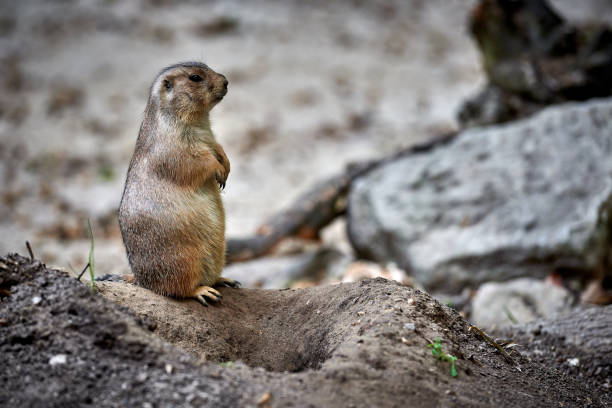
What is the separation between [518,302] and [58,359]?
4.12m

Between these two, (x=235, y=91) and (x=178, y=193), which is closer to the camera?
(x=178, y=193)

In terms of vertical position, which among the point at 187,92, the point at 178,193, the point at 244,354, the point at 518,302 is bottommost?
the point at 244,354

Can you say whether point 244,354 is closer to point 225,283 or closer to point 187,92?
point 225,283

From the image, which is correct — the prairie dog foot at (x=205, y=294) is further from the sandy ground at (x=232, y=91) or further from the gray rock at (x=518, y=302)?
the sandy ground at (x=232, y=91)

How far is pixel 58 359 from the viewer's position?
235cm

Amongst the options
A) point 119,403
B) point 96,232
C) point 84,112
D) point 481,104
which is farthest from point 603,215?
point 84,112

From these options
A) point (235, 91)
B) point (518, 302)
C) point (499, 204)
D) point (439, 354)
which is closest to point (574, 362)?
point (439, 354)

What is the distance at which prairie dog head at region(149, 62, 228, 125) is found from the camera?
3.46 metres

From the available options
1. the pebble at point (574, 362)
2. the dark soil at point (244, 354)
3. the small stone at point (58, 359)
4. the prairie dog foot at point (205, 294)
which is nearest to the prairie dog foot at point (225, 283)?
the prairie dog foot at point (205, 294)

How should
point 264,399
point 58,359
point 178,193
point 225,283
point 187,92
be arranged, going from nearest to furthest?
1. point 264,399
2. point 58,359
3. point 178,193
4. point 187,92
5. point 225,283

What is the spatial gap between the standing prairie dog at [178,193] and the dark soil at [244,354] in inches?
7.2

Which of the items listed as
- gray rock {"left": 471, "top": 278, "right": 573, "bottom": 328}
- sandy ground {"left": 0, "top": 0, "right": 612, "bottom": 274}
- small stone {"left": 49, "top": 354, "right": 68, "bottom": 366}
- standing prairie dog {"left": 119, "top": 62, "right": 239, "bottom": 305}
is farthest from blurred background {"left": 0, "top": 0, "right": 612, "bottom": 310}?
small stone {"left": 49, "top": 354, "right": 68, "bottom": 366}

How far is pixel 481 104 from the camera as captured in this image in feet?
26.7

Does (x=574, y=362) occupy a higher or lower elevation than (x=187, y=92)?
lower
